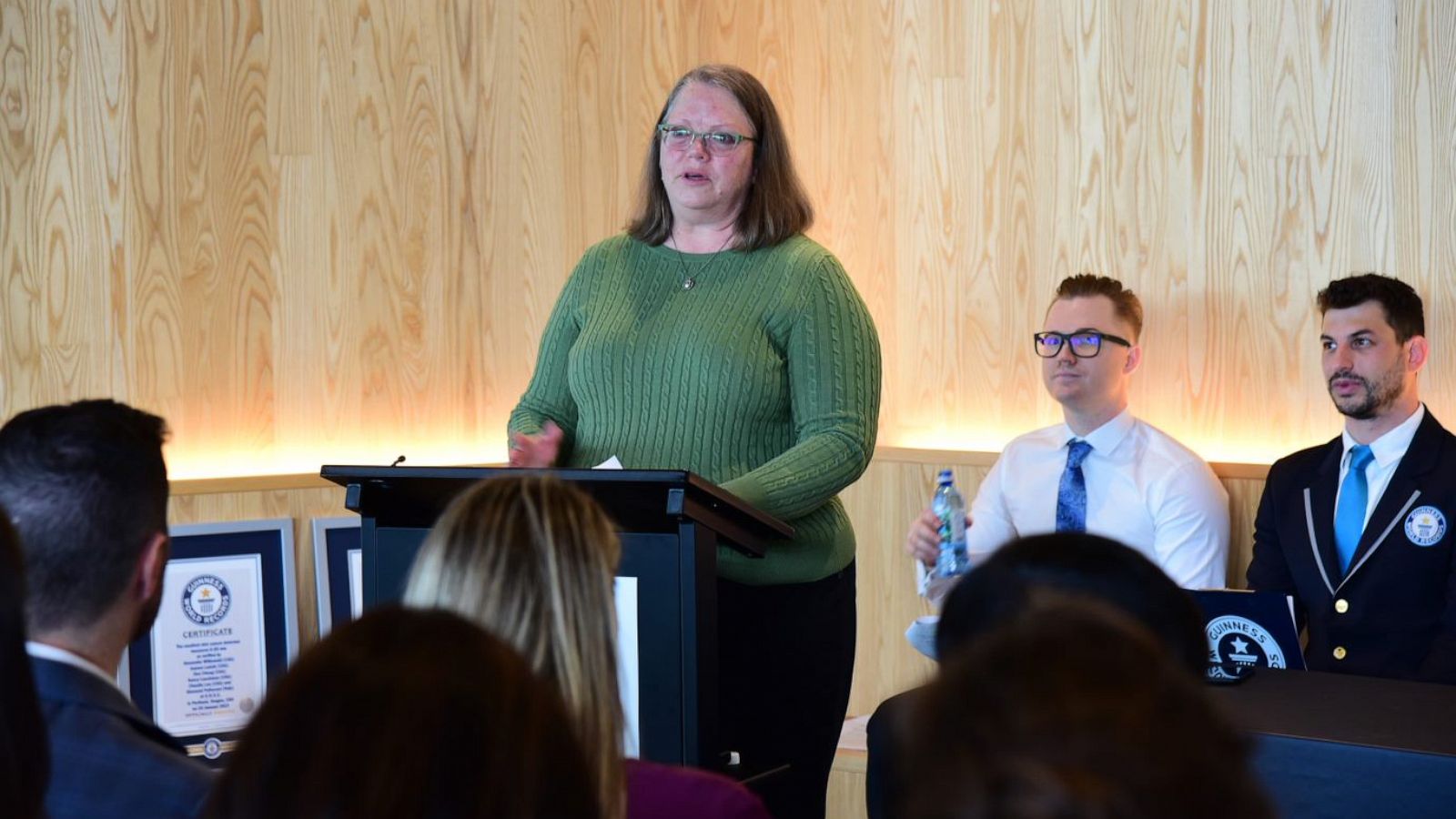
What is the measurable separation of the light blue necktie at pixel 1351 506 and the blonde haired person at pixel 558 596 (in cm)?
253

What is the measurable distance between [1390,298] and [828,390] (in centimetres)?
168

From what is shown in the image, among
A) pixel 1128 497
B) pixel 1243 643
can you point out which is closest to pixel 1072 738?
pixel 1243 643

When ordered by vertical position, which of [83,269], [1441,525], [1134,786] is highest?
[83,269]

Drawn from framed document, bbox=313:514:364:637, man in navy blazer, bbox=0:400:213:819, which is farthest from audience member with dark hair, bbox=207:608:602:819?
framed document, bbox=313:514:364:637

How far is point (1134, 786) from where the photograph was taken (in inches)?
24.1

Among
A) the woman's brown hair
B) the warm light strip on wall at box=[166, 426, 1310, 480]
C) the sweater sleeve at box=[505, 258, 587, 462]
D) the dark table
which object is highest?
the sweater sleeve at box=[505, 258, 587, 462]

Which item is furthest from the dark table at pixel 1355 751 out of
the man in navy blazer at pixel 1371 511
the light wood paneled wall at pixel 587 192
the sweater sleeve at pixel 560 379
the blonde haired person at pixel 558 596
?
the light wood paneled wall at pixel 587 192

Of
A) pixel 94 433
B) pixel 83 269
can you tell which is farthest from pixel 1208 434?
pixel 94 433

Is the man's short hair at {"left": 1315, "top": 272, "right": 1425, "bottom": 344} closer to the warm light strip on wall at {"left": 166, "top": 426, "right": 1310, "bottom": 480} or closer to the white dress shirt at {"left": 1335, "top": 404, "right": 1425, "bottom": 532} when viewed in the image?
the white dress shirt at {"left": 1335, "top": 404, "right": 1425, "bottom": 532}

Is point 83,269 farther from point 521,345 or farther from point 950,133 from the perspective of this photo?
point 950,133

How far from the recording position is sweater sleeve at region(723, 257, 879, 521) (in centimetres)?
251

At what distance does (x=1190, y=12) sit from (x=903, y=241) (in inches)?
43.5

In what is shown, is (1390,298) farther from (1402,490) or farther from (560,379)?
(560,379)

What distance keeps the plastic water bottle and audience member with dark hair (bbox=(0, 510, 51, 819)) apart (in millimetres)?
1990
